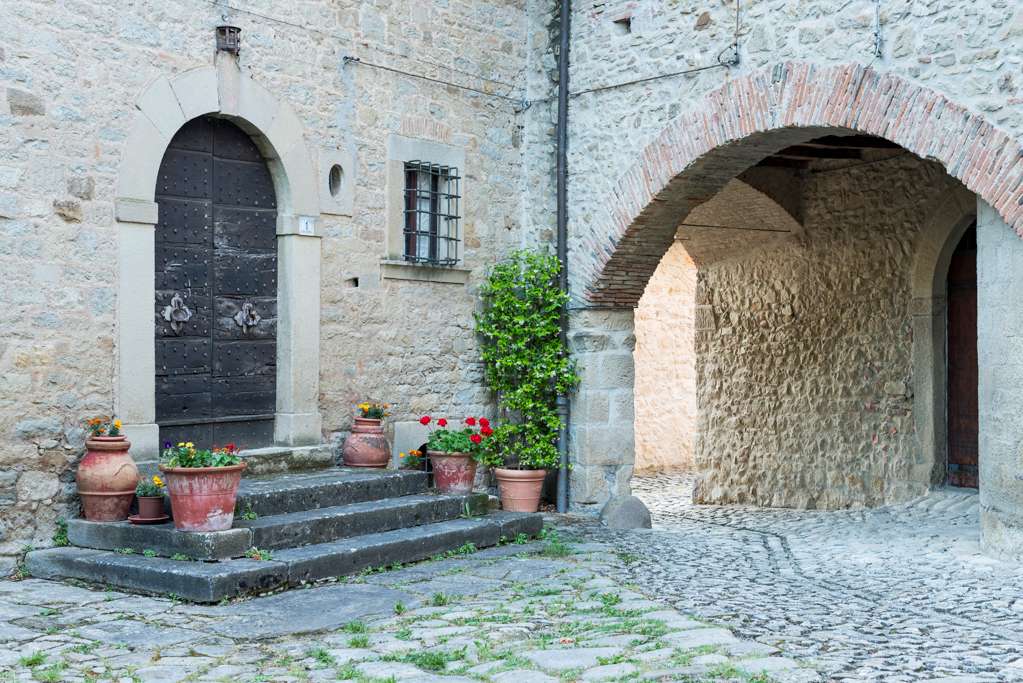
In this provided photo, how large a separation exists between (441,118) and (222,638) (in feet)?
15.8

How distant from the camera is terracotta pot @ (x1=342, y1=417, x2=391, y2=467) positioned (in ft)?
26.5

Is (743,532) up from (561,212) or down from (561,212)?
down

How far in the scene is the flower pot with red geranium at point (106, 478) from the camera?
646 centimetres

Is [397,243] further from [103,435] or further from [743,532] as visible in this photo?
[743,532]

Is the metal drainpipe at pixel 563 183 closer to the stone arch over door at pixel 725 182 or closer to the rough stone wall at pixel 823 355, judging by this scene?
the stone arch over door at pixel 725 182

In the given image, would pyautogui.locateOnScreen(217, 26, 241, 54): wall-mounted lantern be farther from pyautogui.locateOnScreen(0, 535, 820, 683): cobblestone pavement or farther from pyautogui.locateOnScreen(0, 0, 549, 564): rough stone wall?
pyautogui.locateOnScreen(0, 535, 820, 683): cobblestone pavement

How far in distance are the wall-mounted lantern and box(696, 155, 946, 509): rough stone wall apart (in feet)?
18.4

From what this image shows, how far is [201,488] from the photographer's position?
609cm

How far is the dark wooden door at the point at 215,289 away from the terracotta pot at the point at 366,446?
0.55m

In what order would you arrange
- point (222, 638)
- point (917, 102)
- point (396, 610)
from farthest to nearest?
point (917, 102) < point (396, 610) < point (222, 638)

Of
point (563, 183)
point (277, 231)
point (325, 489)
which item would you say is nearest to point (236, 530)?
point (325, 489)

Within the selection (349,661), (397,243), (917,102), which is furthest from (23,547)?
(917,102)

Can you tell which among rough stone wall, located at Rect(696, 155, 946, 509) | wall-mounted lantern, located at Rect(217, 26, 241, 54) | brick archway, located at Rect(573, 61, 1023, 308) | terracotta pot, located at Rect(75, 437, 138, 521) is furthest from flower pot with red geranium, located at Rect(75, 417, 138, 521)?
rough stone wall, located at Rect(696, 155, 946, 509)

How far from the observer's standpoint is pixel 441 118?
8867 mm
